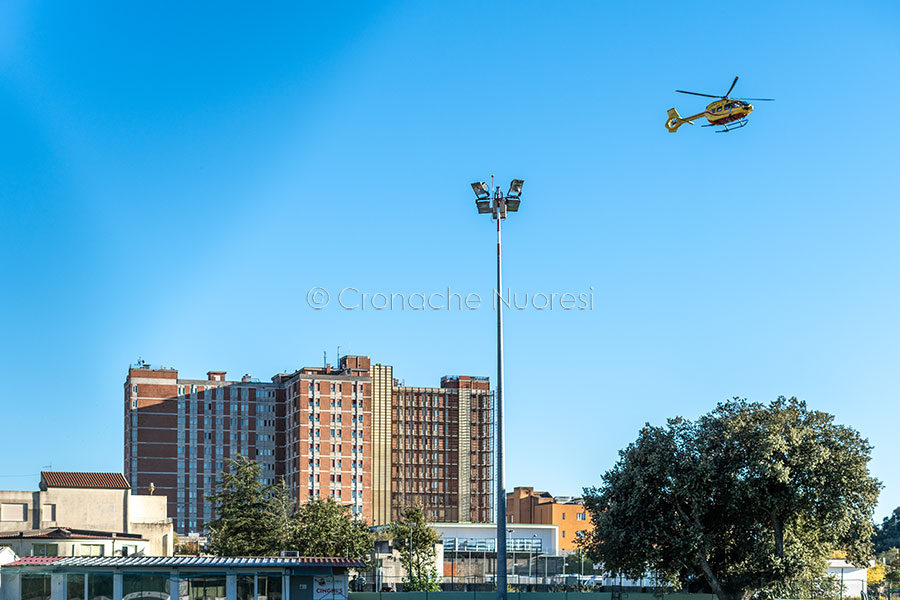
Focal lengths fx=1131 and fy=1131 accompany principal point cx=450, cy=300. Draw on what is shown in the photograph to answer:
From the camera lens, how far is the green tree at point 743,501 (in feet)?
171

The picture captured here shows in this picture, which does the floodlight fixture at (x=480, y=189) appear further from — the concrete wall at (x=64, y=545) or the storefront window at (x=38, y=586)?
the concrete wall at (x=64, y=545)

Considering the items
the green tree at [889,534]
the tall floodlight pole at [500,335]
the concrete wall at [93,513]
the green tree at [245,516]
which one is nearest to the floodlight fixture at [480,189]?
the tall floodlight pole at [500,335]

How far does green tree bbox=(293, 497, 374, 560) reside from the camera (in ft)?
258

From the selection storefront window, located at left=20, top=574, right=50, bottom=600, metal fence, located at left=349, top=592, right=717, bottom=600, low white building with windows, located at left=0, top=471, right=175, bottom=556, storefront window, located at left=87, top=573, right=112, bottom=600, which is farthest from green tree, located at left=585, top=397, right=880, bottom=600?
A: low white building with windows, located at left=0, top=471, right=175, bottom=556

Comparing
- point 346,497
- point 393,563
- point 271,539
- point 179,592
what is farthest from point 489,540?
point 179,592

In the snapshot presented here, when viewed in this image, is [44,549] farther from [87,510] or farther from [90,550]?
[87,510]

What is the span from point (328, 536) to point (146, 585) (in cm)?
3309

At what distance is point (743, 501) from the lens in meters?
53.0

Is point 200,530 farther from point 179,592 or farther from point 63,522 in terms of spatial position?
point 179,592

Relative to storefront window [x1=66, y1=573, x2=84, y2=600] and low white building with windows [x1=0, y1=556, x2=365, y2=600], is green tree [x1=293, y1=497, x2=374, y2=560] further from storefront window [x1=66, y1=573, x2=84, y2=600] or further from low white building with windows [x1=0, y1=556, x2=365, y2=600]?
storefront window [x1=66, y1=573, x2=84, y2=600]

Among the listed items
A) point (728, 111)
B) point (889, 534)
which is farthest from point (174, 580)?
point (889, 534)

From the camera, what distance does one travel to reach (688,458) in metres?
53.4

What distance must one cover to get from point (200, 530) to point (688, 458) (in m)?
159

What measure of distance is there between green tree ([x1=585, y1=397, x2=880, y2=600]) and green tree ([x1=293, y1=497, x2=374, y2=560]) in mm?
28106
